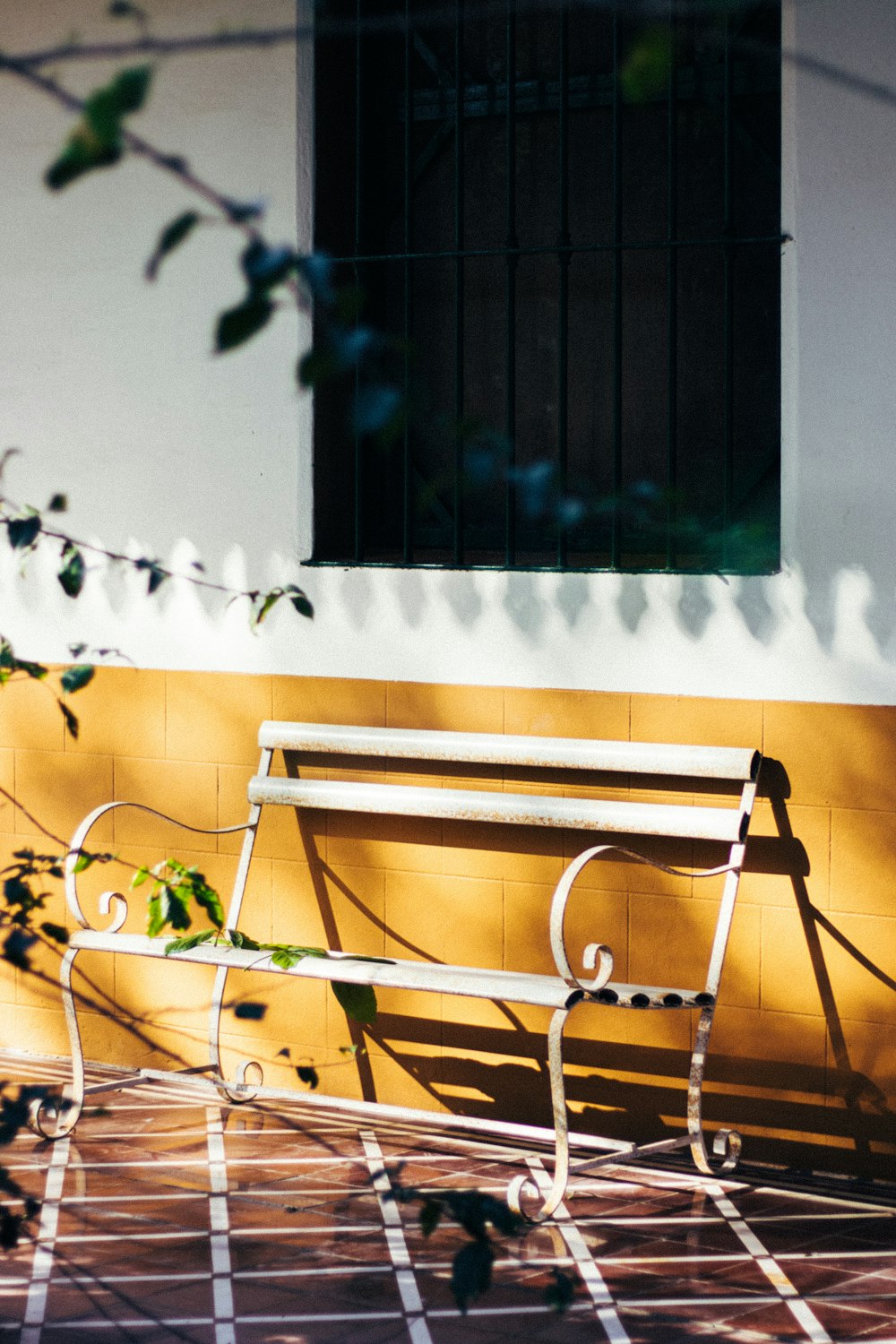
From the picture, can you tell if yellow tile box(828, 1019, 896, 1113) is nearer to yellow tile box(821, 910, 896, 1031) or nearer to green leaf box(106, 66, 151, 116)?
yellow tile box(821, 910, 896, 1031)

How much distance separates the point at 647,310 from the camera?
15.0 ft

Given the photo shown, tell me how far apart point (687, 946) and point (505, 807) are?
1.92ft

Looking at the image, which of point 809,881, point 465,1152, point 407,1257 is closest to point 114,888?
point 465,1152

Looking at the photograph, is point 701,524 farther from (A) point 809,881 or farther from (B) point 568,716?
(A) point 809,881

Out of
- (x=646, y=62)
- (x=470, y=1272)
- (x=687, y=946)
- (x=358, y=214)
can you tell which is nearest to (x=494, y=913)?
(x=687, y=946)

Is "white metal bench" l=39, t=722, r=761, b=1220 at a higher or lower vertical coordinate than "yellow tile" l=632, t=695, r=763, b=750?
lower

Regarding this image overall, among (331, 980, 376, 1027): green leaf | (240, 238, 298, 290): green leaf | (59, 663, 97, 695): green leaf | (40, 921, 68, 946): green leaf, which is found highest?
(240, 238, 298, 290): green leaf

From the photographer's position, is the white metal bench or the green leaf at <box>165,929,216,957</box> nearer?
the white metal bench

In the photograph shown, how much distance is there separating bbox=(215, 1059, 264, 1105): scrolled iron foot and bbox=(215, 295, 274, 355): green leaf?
378 cm

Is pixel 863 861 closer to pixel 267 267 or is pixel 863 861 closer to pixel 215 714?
pixel 215 714

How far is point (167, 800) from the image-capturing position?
4848 millimetres

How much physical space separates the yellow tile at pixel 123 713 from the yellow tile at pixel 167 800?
50 millimetres

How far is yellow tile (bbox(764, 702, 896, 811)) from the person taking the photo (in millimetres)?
3857

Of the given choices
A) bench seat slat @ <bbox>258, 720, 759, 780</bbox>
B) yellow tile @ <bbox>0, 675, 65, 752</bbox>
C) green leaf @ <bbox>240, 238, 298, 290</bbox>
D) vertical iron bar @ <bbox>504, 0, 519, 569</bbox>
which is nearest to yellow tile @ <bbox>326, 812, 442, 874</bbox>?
bench seat slat @ <bbox>258, 720, 759, 780</bbox>
